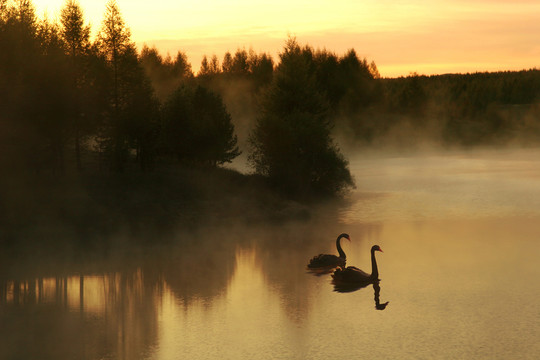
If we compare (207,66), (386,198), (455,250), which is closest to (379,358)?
(455,250)

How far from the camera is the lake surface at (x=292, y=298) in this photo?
2270 cm

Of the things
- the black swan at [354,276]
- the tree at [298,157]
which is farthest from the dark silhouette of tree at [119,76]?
the black swan at [354,276]

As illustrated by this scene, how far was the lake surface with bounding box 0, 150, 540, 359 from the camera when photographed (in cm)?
2270

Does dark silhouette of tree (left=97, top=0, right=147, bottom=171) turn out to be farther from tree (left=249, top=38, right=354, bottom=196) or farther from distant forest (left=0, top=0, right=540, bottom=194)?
tree (left=249, top=38, right=354, bottom=196)

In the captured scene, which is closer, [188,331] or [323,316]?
[188,331]

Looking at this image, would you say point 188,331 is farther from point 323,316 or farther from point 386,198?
point 386,198

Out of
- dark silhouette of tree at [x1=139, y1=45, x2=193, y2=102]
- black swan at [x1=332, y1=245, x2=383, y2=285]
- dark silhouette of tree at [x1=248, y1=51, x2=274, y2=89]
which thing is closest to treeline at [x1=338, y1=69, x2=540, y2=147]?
dark silhouette of tree at [x1=248, y1=51, x2=274, y2=89]

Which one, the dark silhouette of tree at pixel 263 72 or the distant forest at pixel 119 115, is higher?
the dark silhouette of tree at pixel 263 72

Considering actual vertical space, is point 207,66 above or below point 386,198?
above

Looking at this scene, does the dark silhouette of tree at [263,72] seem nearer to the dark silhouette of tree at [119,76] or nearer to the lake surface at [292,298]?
the dark silhouette of tree at [119,76]

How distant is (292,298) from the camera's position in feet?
94.4

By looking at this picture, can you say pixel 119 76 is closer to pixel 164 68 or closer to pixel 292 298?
pixel 292 298

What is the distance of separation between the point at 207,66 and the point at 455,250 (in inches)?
6025

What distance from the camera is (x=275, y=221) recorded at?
163ft
